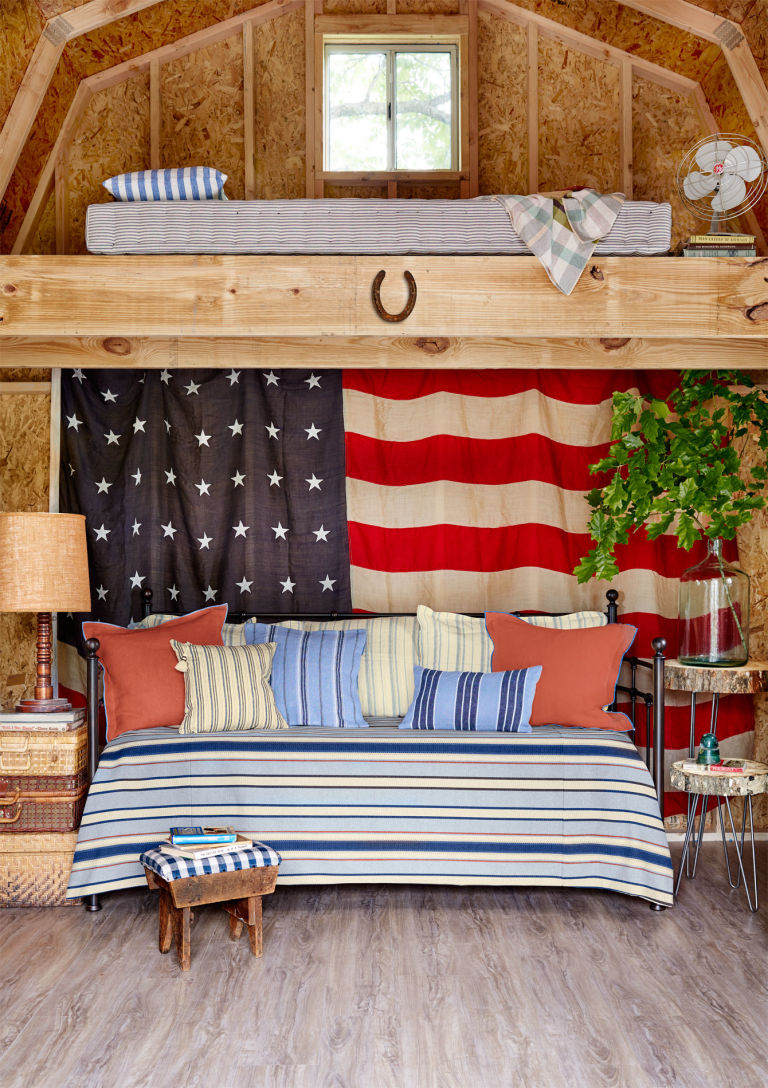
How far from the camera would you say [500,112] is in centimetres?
436

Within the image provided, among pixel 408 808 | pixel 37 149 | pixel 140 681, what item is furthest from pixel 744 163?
pixel 140 681

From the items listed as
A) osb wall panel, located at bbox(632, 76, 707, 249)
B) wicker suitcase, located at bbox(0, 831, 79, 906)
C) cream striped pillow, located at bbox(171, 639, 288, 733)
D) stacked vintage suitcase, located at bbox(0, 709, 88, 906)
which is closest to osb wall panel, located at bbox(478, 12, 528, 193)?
osb wall panel, located at bbox(632, 76, 707, 249)

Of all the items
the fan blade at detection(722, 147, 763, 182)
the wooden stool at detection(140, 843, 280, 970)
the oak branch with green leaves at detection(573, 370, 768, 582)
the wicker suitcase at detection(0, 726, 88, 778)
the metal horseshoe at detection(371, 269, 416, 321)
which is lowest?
the wooden stool at detection(140, 843, 280, 970)

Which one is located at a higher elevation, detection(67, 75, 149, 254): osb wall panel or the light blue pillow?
detection(67, 75, 149, 254): osb wall panel

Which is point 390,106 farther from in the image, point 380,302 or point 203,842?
point 203,842

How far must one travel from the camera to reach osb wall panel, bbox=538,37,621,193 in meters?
4.36

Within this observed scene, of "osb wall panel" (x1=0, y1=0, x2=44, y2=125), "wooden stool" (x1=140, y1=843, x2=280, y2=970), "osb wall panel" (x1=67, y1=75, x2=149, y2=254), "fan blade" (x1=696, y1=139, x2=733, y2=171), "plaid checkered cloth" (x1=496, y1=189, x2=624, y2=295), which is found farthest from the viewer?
"osb wall panel" (x1=67, y1=75, x2=149, y2=254)

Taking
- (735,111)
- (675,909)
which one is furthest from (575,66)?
(675,909)

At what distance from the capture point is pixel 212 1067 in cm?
223

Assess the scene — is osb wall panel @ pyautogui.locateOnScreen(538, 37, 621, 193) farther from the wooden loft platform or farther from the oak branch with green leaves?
A: the wooden loft platform

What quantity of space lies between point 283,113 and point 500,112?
3.17 feet

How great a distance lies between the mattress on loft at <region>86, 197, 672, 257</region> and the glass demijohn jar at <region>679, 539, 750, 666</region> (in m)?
1.46

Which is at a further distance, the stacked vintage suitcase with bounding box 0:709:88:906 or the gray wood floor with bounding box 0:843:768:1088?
the stacked vintage suitcase with bounding box 0:709:88:906

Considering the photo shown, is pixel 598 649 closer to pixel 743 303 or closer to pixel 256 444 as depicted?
pixel 743 303
